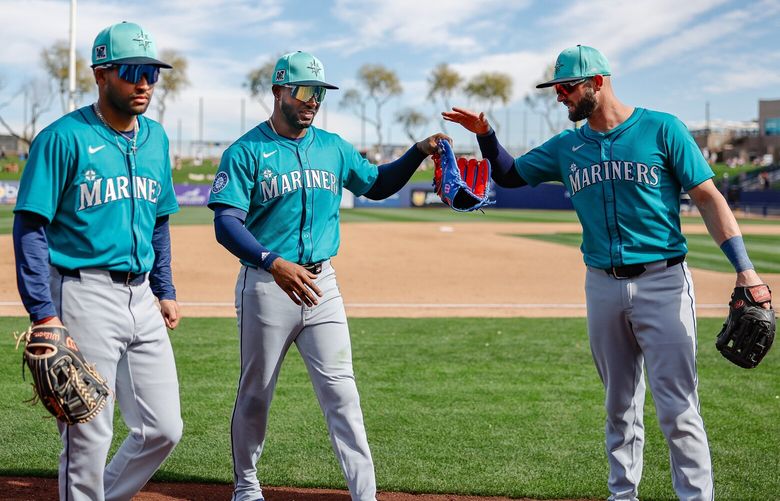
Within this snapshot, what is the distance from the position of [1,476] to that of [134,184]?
2.13 m

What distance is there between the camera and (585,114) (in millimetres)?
3754

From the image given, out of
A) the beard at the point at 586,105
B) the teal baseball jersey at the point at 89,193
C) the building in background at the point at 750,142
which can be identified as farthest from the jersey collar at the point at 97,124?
the building in background at the point at 750,142

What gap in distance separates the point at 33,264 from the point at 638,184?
100 inches

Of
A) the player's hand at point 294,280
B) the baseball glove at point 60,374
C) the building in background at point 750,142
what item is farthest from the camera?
the building in background at point 750,142

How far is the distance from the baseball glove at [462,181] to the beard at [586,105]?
0.56m

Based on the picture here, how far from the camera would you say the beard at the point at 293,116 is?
3.75 meters

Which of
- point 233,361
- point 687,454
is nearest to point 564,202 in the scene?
point 233,361

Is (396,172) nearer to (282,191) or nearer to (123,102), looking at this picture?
(282,191)

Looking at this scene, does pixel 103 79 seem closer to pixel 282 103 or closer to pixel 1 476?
pixel 282 103

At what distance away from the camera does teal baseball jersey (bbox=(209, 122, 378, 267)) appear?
3.69 meters

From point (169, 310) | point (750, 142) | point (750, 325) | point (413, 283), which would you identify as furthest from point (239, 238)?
point (750, 142)

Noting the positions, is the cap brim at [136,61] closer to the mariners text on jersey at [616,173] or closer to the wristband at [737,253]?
the mariners text on jersey at [616,173]

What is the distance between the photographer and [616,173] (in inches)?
145

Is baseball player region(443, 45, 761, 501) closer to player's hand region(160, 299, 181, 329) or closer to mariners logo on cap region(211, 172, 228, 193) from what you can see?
mariners logo on cap region(211, 172, 228, 193)
